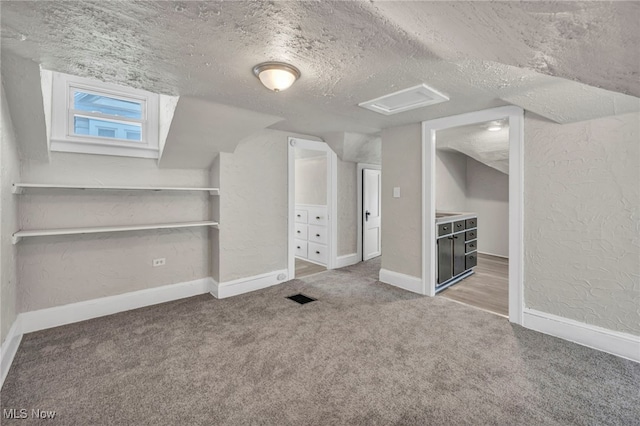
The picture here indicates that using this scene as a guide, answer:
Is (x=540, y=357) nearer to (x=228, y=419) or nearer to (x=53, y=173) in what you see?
(x=228, y=419)

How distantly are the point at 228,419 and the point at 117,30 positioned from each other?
2197 mm

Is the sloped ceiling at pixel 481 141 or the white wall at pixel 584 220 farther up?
the sloped ceiling at pixel 481 141

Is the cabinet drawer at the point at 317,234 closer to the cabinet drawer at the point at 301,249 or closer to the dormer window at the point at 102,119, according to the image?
the cabinet drawer at the point at 301,249

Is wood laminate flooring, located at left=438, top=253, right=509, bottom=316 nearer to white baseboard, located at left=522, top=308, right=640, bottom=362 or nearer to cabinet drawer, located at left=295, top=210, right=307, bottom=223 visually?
white baseboard, located at left=522, top=308, right=640, bottom=362

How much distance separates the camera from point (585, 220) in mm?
2396

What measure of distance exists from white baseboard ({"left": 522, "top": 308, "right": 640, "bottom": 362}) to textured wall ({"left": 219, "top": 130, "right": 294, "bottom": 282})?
2.92 metres

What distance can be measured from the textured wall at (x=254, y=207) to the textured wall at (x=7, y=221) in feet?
5.73

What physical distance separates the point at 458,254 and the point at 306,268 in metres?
2.38

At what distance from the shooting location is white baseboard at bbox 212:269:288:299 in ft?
11.4

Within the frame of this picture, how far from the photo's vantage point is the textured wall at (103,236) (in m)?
2.67

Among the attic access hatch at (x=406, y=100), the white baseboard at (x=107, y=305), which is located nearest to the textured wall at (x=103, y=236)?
the white baseboard at (x=107, y=305)

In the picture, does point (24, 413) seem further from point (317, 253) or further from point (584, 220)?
point (584, 220)

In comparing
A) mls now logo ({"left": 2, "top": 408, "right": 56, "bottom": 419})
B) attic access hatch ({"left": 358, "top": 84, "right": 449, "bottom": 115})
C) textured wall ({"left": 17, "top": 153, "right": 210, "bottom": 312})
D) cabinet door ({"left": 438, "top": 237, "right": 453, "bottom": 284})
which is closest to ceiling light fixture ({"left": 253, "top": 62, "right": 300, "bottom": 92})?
attic access hatch ({"left": 358, "top": 84, "right": 449, "bottom": 115})

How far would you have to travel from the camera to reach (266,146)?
3.85m
